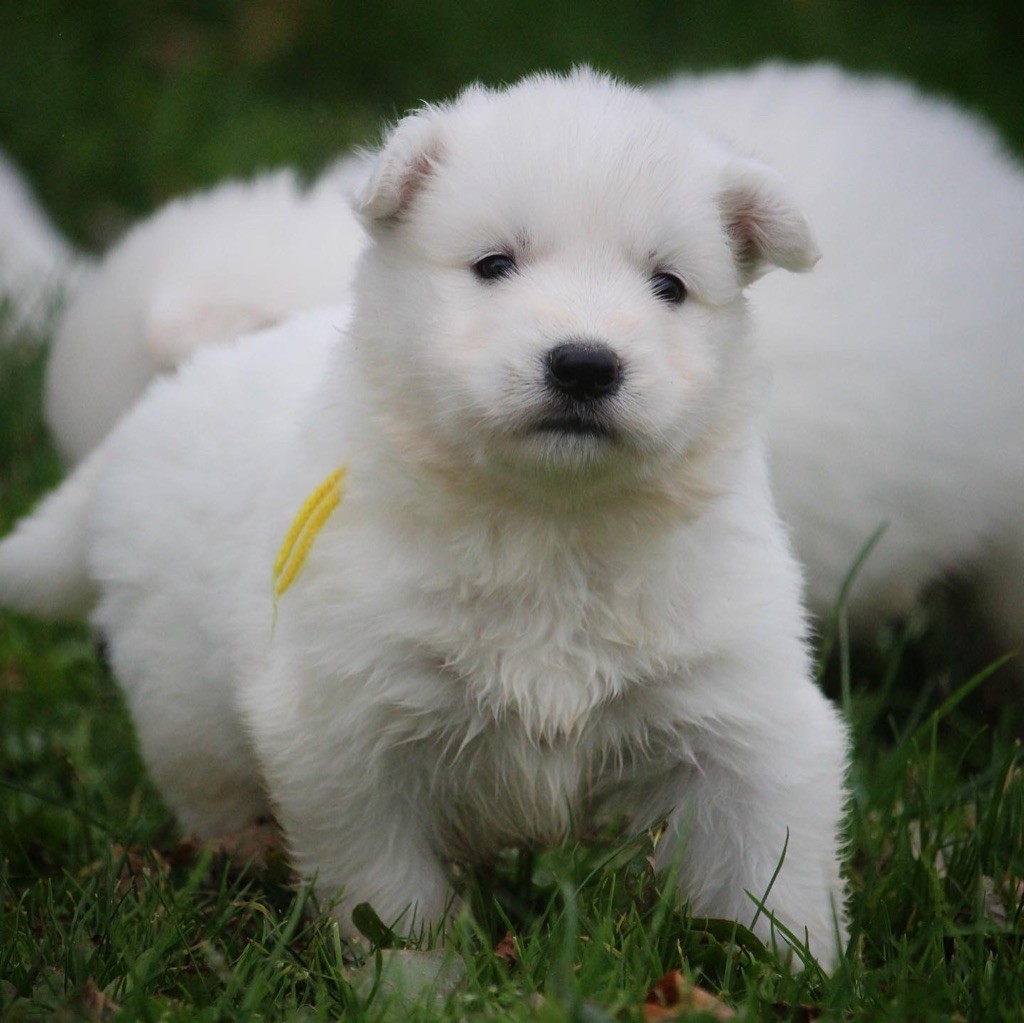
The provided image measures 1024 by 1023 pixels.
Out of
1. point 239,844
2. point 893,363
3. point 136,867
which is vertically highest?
point 893,363

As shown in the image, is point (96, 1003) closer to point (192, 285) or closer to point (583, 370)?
point (583, 370)

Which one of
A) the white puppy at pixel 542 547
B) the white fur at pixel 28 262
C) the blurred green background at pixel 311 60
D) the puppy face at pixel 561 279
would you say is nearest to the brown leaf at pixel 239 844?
the white puppy at pixel 542 547

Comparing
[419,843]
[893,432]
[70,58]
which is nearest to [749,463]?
[419,843]

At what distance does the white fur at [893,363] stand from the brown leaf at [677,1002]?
1.80 m

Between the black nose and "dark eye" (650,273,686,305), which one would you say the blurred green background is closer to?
"dark eye" (650,273,686,305)

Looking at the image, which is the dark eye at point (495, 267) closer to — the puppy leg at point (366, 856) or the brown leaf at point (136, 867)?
the puppy leg at point (366, 856)

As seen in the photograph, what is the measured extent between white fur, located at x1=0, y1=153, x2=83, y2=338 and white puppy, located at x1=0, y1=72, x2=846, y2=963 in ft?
11.2

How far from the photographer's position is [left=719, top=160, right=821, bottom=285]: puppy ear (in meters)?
2.91

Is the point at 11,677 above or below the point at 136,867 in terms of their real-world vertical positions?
below

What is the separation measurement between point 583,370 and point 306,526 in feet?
2.25

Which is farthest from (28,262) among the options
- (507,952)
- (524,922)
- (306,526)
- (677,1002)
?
(677,1002)

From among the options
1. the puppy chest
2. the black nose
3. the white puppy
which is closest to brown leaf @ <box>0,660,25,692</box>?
the white puppy

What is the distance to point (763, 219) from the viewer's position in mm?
2943

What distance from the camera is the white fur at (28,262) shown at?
245 inches
